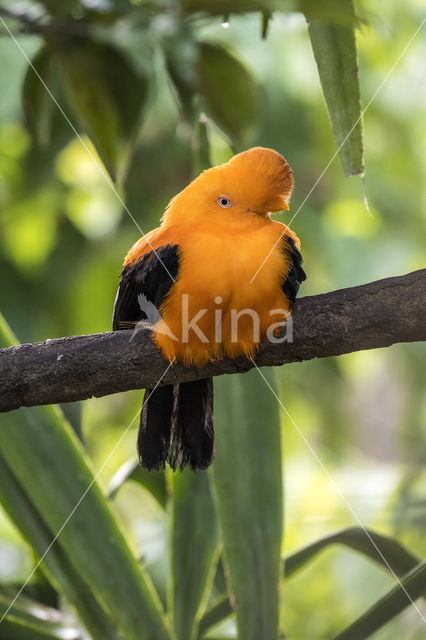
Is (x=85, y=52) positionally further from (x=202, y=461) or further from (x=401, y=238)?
(x=401, y=238)

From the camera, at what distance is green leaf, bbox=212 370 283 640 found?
Answer: 1108 mm

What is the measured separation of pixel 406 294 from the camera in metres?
0.87

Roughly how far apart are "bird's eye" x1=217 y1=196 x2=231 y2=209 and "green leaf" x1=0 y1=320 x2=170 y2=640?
389 mm

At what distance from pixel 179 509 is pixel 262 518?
0.51 feet

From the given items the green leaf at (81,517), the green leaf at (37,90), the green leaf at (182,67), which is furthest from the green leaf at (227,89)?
the green leaf at (81,517)

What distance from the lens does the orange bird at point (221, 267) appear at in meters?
0.96

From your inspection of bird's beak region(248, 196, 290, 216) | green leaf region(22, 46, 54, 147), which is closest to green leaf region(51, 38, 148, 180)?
green leaf region(22, 46, 54, 147)

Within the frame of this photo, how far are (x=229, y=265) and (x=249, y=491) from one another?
376mm

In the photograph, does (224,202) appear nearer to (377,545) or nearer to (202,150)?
(202,150)

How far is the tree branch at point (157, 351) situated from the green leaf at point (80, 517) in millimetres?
212

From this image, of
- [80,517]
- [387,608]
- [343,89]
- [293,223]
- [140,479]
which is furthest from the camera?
[293,223]

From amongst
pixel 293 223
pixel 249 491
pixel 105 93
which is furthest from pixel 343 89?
pixel 293 223

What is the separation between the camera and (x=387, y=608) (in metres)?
1.03

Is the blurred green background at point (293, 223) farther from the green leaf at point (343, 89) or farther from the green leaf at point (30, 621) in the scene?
the green leaf at point (343, 89)
